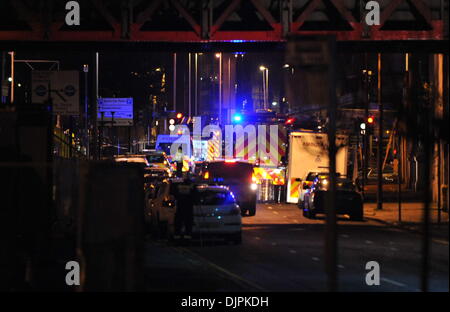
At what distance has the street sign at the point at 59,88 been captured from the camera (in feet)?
102

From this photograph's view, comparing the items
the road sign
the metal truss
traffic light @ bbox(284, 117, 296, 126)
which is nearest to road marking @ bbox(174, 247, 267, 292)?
the metal truss

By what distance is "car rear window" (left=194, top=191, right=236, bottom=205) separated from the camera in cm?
2412

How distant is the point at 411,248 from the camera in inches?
926

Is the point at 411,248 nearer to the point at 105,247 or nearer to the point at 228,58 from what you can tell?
the point at 105,247

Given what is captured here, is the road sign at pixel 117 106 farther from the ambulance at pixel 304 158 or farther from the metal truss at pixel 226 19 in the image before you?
the metal truss at pixel 226 19

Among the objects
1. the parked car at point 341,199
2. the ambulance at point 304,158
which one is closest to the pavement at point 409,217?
the parked car at point 341,199

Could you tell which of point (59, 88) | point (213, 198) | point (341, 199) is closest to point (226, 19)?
point (213, 198)

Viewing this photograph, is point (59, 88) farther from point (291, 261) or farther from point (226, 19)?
point (291, 261)

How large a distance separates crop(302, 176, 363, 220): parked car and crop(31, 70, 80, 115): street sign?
29.7ft

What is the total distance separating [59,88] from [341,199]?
10.7 m

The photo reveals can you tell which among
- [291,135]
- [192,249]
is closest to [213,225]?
[192,249]

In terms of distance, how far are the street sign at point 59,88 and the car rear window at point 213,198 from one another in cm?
836

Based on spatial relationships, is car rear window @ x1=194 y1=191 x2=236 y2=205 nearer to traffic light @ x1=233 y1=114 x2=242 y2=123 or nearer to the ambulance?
the ambulance
